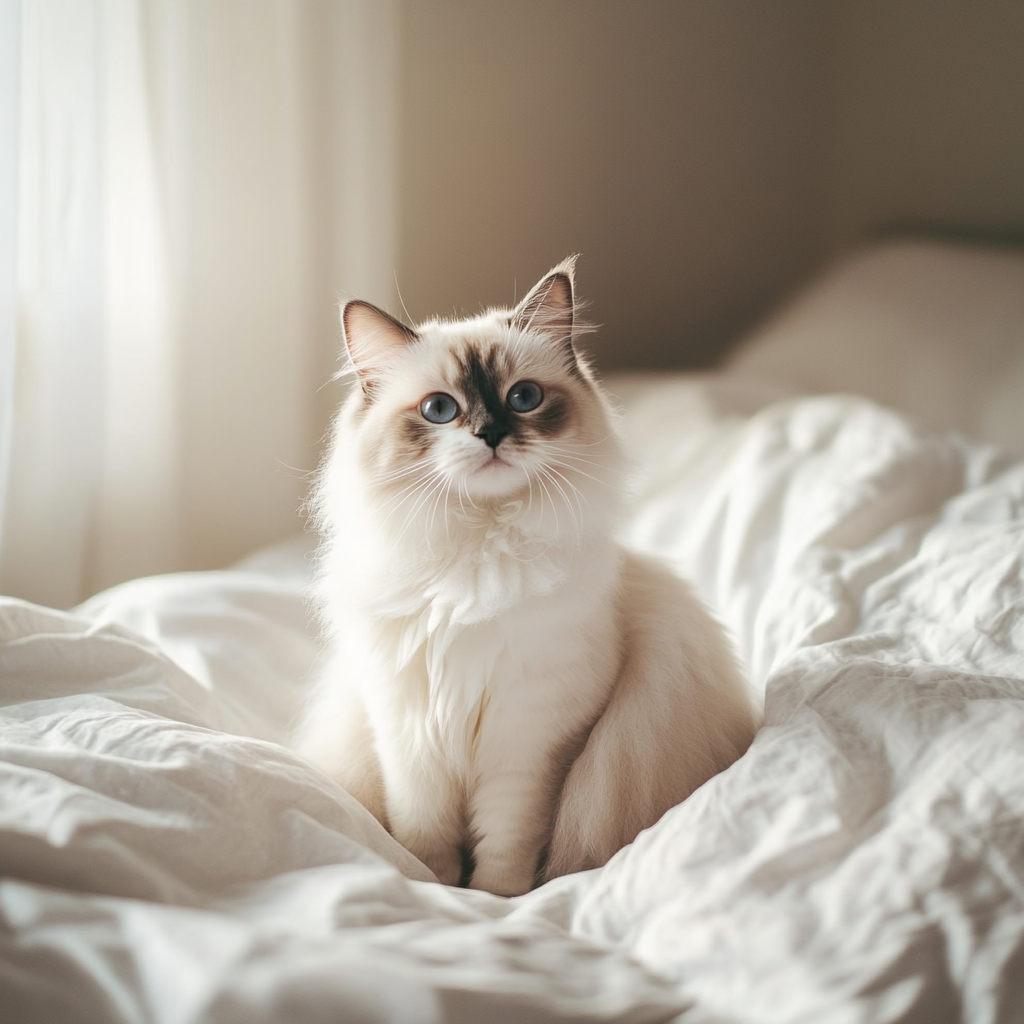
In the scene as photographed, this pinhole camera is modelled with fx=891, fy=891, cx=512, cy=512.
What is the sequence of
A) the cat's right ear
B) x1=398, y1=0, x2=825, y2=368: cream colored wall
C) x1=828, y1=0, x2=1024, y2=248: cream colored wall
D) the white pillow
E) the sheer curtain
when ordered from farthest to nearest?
x1=398, y1=0, x2=825, y2=368: cream colored wall, x1=828, y1=0, x2=1024, y2=248: cream colored wall, the white pillow, the sheer curtain, the cat's right ear

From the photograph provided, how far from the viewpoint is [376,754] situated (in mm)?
1241

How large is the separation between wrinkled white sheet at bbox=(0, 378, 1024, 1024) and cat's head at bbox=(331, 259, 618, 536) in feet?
1.23

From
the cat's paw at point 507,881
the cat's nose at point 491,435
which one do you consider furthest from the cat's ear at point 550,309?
the cat's paw at point 507,881

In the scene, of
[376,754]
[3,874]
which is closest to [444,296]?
[376,754]

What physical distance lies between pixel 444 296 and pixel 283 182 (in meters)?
0.64

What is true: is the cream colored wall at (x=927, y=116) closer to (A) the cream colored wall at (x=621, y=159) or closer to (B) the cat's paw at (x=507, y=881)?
(A) the cream colored wall at (x=621, y=159)

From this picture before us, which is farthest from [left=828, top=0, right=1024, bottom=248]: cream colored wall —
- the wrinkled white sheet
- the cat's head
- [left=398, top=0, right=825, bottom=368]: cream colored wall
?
the cat's head

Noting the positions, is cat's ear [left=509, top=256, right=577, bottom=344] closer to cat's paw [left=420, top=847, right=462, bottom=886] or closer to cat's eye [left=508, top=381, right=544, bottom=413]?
cat's eye [left=508, top=381, right=544, bottom=413]

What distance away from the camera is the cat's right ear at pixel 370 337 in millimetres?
1178

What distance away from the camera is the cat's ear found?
1.20 meters

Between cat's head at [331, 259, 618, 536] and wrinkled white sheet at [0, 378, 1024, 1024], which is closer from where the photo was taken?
wrinkled white sheet at [0, 378, 1024, 1024]

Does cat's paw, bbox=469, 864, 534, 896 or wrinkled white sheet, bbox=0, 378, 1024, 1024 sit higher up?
wrinkled white sheet, bbox=0, 378, 1024, 1024

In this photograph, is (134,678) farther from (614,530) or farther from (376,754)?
(614,530)

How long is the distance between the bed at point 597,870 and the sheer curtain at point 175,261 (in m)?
0.48
